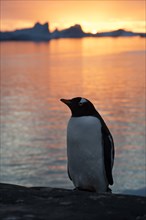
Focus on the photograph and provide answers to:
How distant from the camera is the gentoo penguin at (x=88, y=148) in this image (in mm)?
7270

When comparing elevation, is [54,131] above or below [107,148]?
below

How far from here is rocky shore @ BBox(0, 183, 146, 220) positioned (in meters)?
4.85

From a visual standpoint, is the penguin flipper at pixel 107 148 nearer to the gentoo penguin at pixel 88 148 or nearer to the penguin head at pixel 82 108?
the gentoo penguin at pixel 88 148

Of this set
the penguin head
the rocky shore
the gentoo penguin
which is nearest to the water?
the gentoo penguin

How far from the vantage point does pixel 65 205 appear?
205 inches

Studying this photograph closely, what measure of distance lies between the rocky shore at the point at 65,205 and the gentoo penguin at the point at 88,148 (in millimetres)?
1485

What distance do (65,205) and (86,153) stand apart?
7.17ft

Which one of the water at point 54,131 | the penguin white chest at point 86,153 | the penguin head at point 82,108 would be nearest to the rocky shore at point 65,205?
the penguin white chest at point 86,153

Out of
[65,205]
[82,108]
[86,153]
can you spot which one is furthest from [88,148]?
[65,205]

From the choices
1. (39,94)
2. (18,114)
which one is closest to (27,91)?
(39,94)

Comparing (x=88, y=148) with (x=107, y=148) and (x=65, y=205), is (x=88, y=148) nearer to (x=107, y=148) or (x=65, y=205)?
(x=107, y=148)

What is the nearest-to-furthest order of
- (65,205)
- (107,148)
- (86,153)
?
(65,205), (86,153), (107,148)

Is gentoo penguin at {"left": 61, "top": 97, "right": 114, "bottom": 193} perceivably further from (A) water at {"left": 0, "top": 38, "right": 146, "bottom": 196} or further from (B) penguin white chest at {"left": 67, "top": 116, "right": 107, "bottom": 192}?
(A) water at {"left": 0, "top": 38, "right": 146, "bottom": 196}

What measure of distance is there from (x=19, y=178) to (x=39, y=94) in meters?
35.1
